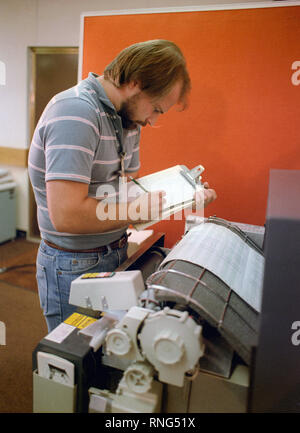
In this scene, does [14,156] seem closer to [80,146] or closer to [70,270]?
[70,270]

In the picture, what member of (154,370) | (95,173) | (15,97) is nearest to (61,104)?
(95,173)

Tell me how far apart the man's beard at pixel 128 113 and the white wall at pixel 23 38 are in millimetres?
2535

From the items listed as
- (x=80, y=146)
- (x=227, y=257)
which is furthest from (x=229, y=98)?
(x=80, y=146)

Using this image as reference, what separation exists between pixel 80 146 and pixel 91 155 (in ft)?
0.16

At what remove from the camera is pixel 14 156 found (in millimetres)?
3980

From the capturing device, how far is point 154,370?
74 cm

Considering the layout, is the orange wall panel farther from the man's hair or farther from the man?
the man's hair

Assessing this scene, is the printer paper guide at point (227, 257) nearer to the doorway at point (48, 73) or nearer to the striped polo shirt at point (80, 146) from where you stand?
the striped polo shirt at point (80, 146)

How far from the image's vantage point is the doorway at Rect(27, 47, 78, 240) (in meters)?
3.62

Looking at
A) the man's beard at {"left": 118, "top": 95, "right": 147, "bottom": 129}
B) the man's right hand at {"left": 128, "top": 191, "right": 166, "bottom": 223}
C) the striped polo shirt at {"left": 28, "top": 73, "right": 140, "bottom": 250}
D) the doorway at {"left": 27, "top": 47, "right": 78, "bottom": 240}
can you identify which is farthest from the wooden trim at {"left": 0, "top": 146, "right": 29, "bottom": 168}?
the man's right hand at {"left": 128, "top": 191, "right": 166, "bottom": 223}

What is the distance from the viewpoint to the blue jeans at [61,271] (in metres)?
1.12

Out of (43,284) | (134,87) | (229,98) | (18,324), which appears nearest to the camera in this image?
(134,87)

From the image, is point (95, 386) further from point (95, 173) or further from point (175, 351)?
point (95, 173)

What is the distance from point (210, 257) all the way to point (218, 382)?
1.17 ft
